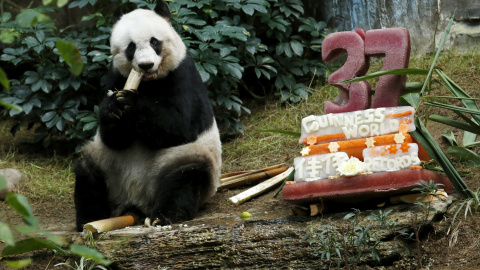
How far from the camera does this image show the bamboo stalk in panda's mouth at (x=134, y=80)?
14.2 feet

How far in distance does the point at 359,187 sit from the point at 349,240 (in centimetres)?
40

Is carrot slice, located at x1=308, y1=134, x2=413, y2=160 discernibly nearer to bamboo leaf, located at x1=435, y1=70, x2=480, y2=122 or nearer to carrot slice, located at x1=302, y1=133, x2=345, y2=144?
carrot slice, located at x1=302, y1=133, x2=345, y2=144

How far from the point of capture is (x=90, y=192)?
15.5 ft

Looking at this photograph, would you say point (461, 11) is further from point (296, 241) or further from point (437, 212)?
point (296, 241)

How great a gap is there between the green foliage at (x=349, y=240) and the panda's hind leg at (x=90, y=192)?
1.96 m

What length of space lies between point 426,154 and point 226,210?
5.55 ft

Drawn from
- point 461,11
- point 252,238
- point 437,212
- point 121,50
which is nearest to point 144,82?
point 121,50

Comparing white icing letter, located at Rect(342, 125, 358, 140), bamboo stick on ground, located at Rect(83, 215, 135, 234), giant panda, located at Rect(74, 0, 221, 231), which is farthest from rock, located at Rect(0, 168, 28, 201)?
white icing letter, located at Rect(342, 125, 358, 140)

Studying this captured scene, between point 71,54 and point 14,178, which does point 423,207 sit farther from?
point 14,178

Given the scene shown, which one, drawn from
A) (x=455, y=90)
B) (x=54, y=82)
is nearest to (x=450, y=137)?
(x=455, y=90)

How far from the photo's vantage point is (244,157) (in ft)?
21.6

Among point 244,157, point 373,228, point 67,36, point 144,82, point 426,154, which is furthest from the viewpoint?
point 67,36

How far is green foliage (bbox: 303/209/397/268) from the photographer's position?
10.9 feet

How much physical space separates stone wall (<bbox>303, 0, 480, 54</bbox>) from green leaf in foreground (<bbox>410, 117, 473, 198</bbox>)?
3404 mm
